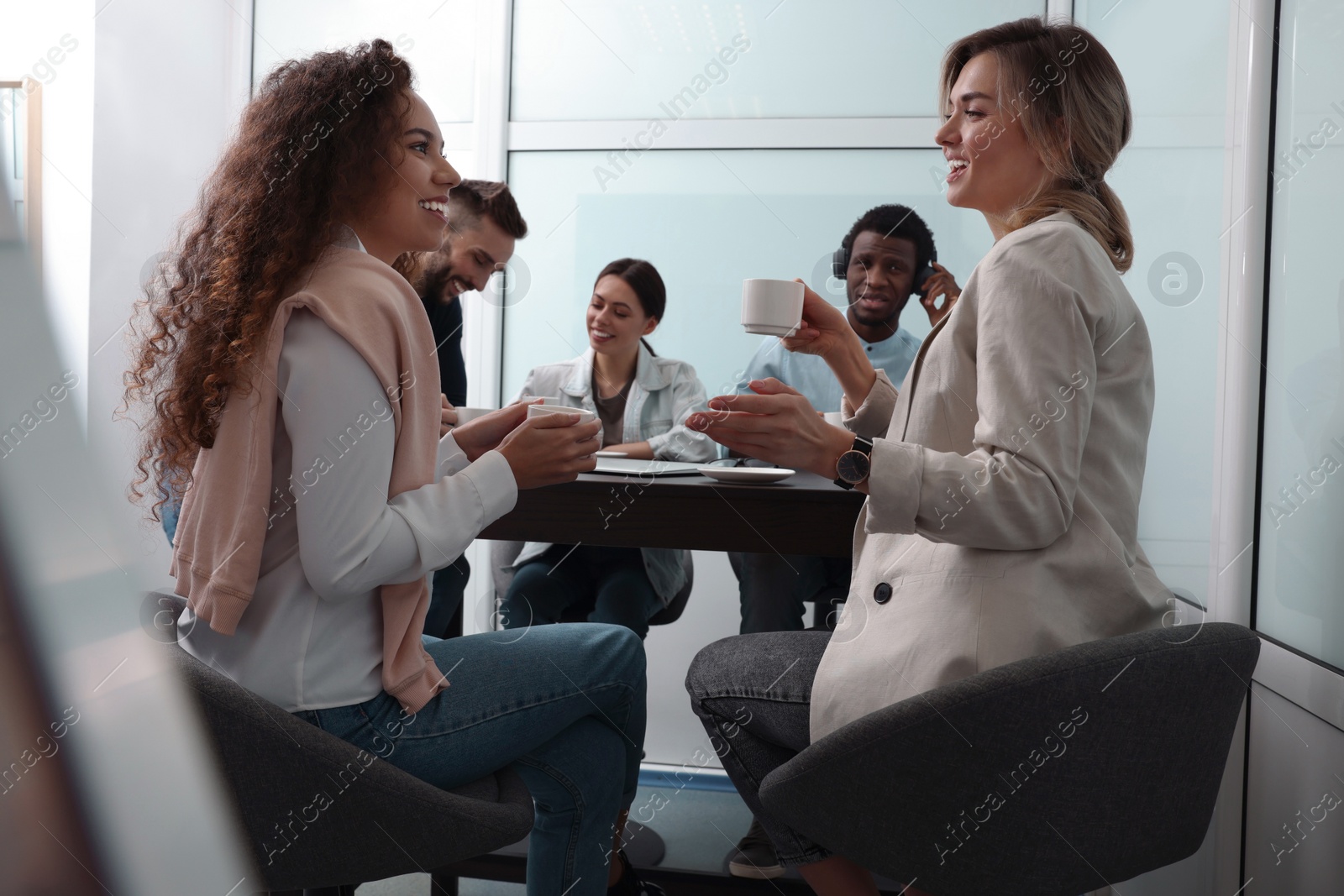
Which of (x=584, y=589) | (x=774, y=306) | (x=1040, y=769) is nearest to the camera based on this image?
(x=1040, y=769)

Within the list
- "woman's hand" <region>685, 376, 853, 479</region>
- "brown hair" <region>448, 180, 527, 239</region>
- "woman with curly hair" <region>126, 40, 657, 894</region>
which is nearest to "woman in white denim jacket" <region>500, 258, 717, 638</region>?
"brown hair" <region>448, 180, 527, 239</region>

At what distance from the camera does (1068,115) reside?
3.67 ft

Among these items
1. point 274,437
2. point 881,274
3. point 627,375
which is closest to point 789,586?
point 627,375

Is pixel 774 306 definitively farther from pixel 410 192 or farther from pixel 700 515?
pixel 410 192

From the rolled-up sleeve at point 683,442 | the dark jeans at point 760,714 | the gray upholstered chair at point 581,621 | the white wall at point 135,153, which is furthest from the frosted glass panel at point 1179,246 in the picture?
the white wall at point 135,153

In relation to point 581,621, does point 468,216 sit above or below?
above

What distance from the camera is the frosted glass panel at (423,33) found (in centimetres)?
349

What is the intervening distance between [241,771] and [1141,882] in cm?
168

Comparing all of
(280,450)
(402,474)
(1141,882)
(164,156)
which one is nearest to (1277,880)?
(1141,882)

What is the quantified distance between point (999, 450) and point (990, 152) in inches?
15.9

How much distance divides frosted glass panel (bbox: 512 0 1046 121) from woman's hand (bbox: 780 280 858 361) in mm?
1968

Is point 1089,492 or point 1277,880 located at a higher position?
point 1089,492

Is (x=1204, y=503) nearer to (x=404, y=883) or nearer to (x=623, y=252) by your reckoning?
(x=404, y=883)

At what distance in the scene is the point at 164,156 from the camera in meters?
3.34
